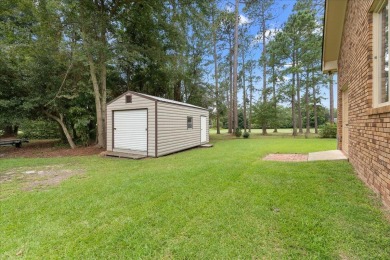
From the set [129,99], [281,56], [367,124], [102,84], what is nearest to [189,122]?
[129,99]

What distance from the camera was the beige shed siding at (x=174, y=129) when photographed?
26.4 ft

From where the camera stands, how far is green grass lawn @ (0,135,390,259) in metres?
1.96

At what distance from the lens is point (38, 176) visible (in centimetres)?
509

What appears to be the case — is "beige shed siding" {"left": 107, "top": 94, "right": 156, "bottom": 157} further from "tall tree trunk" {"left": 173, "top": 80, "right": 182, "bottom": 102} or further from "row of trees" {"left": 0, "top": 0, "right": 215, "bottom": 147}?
"tall tree trunk" {"left": 173, "top": 80, "right": 182, "bottom": 102}

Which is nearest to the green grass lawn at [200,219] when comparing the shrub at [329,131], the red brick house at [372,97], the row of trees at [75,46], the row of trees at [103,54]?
the red brick house at [372,97]

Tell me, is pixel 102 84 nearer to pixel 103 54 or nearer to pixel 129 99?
pixel 103 54

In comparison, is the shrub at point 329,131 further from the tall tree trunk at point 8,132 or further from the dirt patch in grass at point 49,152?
the tall tree trunk at point 8,132

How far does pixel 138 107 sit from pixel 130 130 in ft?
3.48

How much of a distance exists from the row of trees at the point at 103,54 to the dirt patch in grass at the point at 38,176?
14.3 feet

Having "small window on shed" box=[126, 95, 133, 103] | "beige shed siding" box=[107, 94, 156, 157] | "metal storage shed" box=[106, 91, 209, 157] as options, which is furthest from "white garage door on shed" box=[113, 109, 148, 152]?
"small window on shed" box=[126, 95, 133, 103]

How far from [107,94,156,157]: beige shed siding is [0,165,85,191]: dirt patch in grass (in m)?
2.76

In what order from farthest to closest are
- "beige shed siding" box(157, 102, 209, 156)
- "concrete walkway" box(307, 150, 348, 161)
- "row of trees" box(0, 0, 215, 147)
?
1. "row of trees" box(0, 0, 215, 147)
2. "beige shed siding" box(157, 102, 209, 156)
3. "concrete walkway" box(307, 150, 348, 161)

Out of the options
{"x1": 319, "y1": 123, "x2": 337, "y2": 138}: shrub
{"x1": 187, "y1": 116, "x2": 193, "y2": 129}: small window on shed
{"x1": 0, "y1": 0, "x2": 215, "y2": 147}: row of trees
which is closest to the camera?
{"x1": 0, "y1": 0, "x2": 215, "y2": 147}: row of trees

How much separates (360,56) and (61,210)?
219 inches
